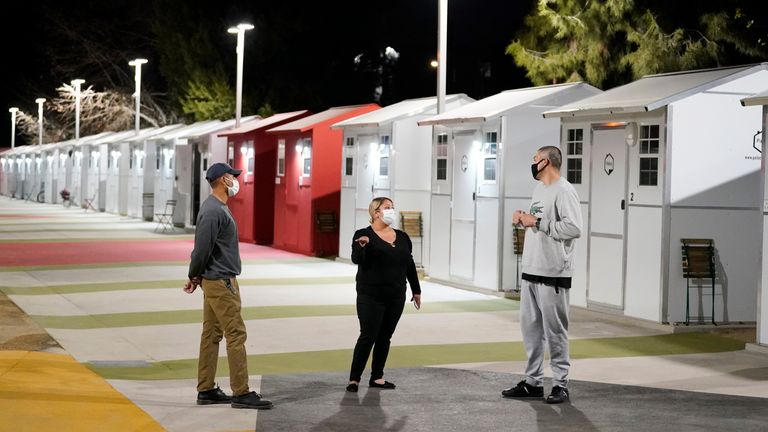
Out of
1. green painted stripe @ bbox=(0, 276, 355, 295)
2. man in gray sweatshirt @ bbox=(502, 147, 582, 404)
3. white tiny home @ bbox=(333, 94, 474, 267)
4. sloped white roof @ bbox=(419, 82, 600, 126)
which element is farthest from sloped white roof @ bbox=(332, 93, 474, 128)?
man in gray sweatshirt @ bbox=(502, 147, 582, 404)

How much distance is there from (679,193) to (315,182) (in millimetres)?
11801

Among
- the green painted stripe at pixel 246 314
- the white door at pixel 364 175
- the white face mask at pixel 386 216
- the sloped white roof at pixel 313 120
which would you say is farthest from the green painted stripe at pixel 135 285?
the white face mask at pixel 386 216

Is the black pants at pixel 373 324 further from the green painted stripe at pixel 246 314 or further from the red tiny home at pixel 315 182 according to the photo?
the red tiny home at pixel 315 182

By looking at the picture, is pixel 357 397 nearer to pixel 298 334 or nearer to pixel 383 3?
pixel 298 334

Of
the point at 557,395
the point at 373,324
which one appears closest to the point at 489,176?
the point at 373,324

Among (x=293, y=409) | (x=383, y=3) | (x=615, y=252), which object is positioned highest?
(x=383, y=3)

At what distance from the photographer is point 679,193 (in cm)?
1438

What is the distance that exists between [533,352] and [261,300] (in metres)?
7.63

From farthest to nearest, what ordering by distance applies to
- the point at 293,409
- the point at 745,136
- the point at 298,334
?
the point at 745,136, the point at 298,334, the point at 293,409

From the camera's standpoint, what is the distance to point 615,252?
49.8 ft

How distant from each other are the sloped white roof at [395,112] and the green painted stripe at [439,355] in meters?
9.09

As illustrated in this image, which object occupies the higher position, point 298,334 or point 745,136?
point 745,136

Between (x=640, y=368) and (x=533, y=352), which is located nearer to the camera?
(x=533, y=352)

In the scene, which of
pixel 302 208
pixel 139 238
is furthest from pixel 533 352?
pixel 139 238
